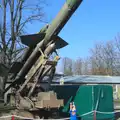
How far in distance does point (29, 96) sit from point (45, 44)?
8.53 ft

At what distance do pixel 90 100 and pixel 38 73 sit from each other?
3290 mm

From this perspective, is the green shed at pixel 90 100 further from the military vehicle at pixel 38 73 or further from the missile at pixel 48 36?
the missile at pixel 48 36

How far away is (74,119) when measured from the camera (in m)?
15.3

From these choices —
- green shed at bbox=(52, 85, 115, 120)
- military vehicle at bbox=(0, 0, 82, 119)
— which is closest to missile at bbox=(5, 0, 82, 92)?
military vehicle at bbox=(0, 0, 82, 119)

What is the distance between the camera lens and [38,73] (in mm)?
15430

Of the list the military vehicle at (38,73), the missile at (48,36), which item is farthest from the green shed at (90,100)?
the missile at (48,36)

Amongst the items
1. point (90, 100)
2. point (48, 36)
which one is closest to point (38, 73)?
point (48, 36)

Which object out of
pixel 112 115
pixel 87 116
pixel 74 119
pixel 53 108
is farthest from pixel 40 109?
pixel 112 115

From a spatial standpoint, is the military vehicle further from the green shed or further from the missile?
the green shed

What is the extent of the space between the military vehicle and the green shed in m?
1.56

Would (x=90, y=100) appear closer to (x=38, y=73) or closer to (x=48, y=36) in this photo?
(x=38, y=73)

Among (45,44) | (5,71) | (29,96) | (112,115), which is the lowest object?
(112,115)

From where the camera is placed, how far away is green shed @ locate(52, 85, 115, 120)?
1688 cm

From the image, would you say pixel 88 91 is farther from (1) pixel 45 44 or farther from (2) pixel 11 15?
(2) pixel 11 15
